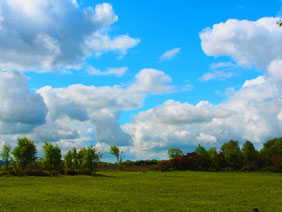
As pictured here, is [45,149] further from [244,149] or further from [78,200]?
[244,149]

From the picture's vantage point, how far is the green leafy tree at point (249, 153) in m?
108

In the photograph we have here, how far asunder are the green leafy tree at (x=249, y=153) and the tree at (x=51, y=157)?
7428cm

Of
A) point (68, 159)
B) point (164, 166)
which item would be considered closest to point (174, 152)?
point (164, 166)

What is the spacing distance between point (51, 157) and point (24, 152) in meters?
8.87

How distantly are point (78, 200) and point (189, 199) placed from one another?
12359mm

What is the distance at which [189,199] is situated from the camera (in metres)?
30.0

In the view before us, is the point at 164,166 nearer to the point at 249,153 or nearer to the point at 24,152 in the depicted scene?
the point at 249,153

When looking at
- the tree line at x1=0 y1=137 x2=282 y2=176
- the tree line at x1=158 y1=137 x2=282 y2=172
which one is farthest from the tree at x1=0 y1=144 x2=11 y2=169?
the tree line at x1=158 y1=137 x2=282 y2=172

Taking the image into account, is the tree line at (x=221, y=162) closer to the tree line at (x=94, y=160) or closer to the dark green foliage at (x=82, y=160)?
the tree line at (x=94, y=160)

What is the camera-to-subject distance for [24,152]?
237ft

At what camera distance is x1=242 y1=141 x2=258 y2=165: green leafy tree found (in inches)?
4250

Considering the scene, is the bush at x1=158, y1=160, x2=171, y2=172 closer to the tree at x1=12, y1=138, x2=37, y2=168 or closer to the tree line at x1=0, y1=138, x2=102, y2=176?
the tree line at x1=0, y1=138, x2=102, y2=176

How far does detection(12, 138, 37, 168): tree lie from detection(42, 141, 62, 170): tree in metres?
4.45

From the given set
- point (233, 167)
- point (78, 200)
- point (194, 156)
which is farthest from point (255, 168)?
point (78, 200)
